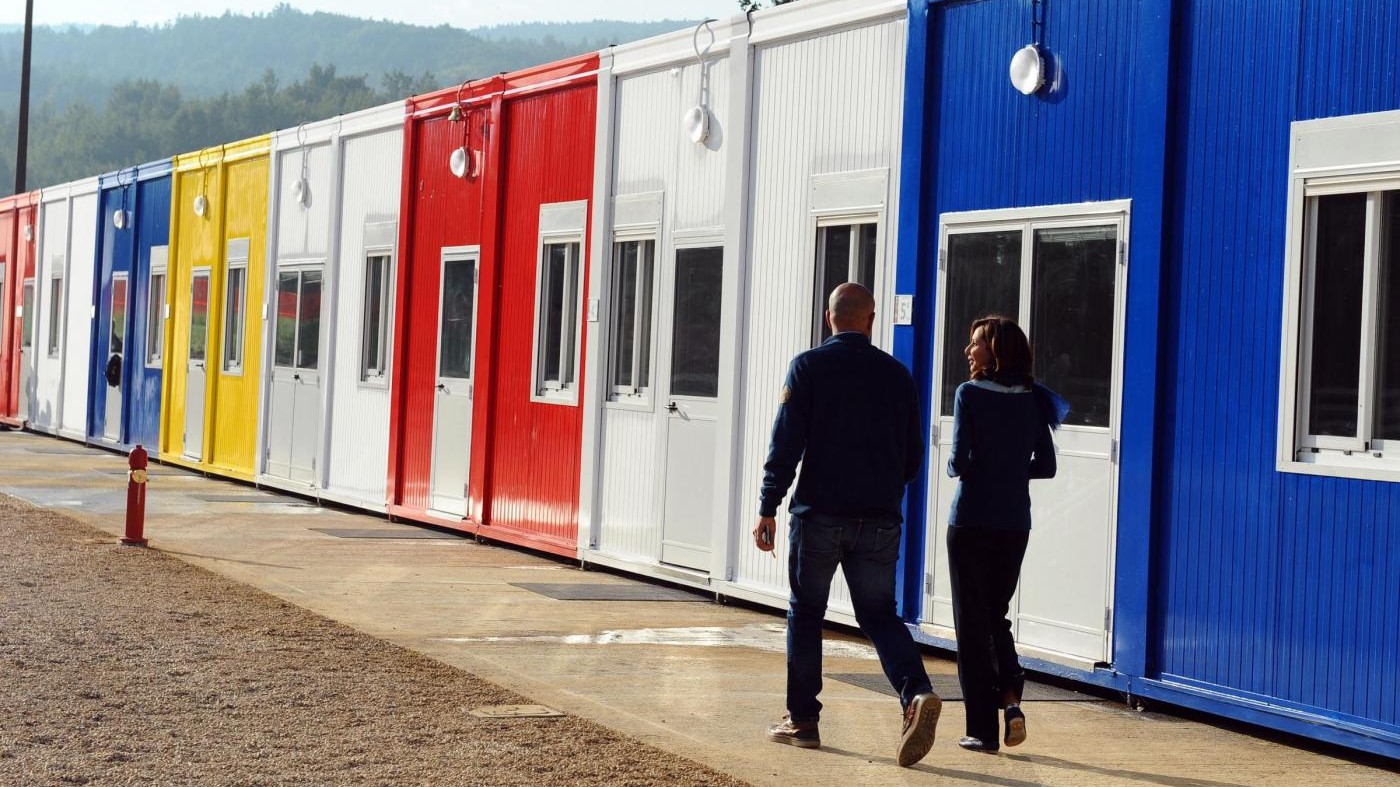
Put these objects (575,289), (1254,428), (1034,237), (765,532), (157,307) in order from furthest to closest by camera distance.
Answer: (157,307), (575,289), (1034,237), (1254,428), (765,532)

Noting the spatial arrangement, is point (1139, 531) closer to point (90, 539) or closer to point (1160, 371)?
point (1160, 371)

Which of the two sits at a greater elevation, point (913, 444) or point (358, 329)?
point (358, 329)

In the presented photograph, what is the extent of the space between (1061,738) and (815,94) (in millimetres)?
5039

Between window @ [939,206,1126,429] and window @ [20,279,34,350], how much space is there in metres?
26.3

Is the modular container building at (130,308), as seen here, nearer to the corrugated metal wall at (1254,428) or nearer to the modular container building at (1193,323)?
the modular container building at (1193,323)

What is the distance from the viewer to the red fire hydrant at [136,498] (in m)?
14.2

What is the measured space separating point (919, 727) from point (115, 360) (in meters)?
22.3

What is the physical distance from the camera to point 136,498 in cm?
1428

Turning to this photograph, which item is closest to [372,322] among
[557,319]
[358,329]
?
[358,329]

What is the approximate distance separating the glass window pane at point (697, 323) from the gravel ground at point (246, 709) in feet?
11.0

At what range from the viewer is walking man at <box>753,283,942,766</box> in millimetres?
7508

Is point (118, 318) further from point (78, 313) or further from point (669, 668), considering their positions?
point (669, 668)

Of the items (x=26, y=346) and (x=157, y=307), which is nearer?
(x=157, y=307)

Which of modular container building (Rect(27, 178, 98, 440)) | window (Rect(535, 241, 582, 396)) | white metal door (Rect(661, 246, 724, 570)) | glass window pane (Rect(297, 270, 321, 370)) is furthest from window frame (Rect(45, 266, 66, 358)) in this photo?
white metal door (Rect(661, 246, 724, 570))
